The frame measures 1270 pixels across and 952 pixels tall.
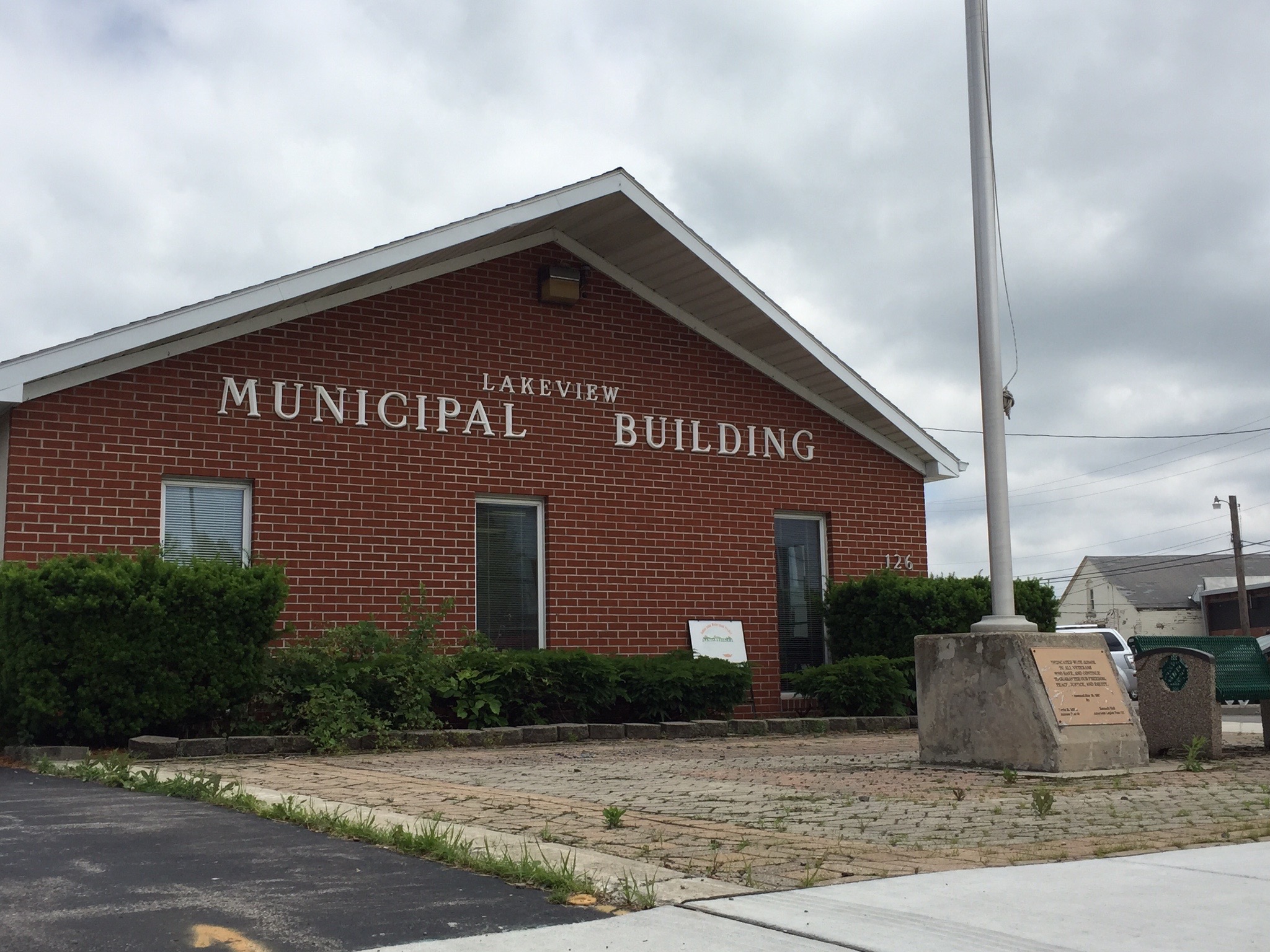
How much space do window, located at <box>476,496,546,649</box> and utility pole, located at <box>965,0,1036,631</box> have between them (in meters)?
6.30

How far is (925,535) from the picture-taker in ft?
62.2

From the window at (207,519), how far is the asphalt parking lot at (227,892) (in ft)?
24.5

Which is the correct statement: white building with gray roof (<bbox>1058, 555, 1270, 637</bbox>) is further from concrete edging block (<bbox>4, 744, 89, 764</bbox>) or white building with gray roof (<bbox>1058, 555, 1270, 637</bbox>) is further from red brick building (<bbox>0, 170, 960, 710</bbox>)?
concrete edging block (<bbox>4, 744, 89, 764</bbox>)

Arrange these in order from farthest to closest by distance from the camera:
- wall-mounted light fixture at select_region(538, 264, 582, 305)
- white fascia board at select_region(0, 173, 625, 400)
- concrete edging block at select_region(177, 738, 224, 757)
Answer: wall-mounted light fixture at select_region(538, 264, 582, 305) < white fascia board at select_region(0, 173, 625, 400) < concrete edging block at select_region(177, 738, 224, 757)

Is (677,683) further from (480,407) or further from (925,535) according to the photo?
(925,535)

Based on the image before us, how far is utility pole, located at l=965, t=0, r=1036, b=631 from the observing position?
10.6 m

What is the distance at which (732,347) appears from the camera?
58.0 ft

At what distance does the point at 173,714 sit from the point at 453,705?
3.14 metres

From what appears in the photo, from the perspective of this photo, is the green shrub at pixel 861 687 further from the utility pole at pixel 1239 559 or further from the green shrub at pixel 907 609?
the utility pole at pixel 1239 559

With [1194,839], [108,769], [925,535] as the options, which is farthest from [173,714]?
[925,535]

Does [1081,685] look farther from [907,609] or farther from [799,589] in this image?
[799,589]

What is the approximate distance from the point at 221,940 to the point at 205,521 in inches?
412

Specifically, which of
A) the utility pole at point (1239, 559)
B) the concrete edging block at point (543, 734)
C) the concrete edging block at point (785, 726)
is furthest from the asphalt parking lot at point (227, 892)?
the utility pole at point (1239, 559)

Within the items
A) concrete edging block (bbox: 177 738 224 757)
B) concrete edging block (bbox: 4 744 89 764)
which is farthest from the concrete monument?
concrete edging block (bbox: 4 744 89 764)
